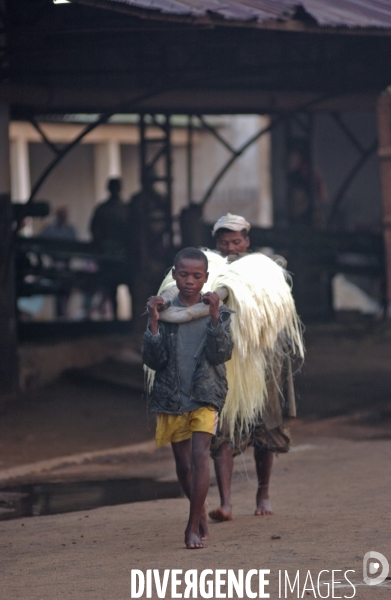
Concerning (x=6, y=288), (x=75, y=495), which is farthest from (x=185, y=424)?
(x=6, y=288)

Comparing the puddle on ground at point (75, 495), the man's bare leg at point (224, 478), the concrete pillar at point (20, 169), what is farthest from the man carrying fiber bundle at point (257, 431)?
the concrete pillar at point (20, 169)

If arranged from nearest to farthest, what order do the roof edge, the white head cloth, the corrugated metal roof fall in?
the white head cloth
the roof edge
the corrugated metal roof

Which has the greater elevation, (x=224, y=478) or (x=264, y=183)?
(x=264, y=183)

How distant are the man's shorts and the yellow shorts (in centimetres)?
54

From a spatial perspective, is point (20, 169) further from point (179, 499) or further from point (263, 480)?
point (263, 480)

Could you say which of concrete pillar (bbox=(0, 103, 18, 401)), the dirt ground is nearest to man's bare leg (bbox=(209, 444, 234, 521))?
the dirt ground

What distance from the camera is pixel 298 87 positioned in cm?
1238

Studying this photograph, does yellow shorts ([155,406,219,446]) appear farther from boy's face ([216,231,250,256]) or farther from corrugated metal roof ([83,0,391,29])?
corrugated metal roof ([83,0,391,29])

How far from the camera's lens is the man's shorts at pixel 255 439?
585cm

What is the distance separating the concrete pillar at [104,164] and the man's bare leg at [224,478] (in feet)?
58.4

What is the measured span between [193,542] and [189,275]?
1265 mm

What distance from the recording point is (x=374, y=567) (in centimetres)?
449

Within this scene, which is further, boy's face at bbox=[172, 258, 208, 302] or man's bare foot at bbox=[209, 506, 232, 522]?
man's bare foot at bbox=[209, 506, 232, 522]

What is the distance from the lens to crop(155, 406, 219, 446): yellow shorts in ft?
17.1
